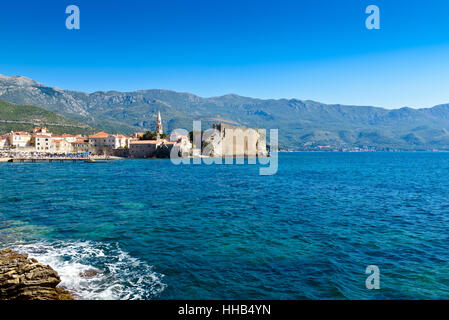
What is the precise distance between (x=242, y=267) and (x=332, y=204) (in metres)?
13.7

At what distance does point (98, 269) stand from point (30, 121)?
174 metres

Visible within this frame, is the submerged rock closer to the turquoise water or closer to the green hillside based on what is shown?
the turquoise water

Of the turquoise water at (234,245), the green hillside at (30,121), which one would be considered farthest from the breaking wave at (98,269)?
the green hillside at (30,121)

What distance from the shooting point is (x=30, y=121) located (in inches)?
5881

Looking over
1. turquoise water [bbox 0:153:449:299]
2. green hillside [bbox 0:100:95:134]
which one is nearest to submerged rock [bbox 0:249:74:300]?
turquoise water [bbox 0:153:449:299]

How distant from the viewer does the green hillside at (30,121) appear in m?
139

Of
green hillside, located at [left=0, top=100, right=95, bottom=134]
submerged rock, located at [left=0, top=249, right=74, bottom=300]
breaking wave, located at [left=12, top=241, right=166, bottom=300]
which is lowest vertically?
breaking wave, located at [left=12, top=241, right=166, bottom=300]

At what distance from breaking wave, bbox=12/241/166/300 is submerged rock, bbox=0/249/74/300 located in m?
0.69

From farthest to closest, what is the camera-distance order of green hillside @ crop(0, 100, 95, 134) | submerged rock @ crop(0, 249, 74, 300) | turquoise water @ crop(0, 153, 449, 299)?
green hillside @ crop(0, 100, 95, 134), turquoise water @ crop(0, 153, 449, 299), submerged rock @ crop(0, 249, 74, 300)

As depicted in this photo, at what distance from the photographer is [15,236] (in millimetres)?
12453

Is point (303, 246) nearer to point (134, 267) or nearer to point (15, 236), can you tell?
point (134, 267)

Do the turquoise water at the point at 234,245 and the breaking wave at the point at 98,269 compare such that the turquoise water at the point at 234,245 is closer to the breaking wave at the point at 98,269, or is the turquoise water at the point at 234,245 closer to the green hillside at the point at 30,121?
the breaking wave at the point at 98,269

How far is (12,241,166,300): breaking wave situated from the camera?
787 centimetres
